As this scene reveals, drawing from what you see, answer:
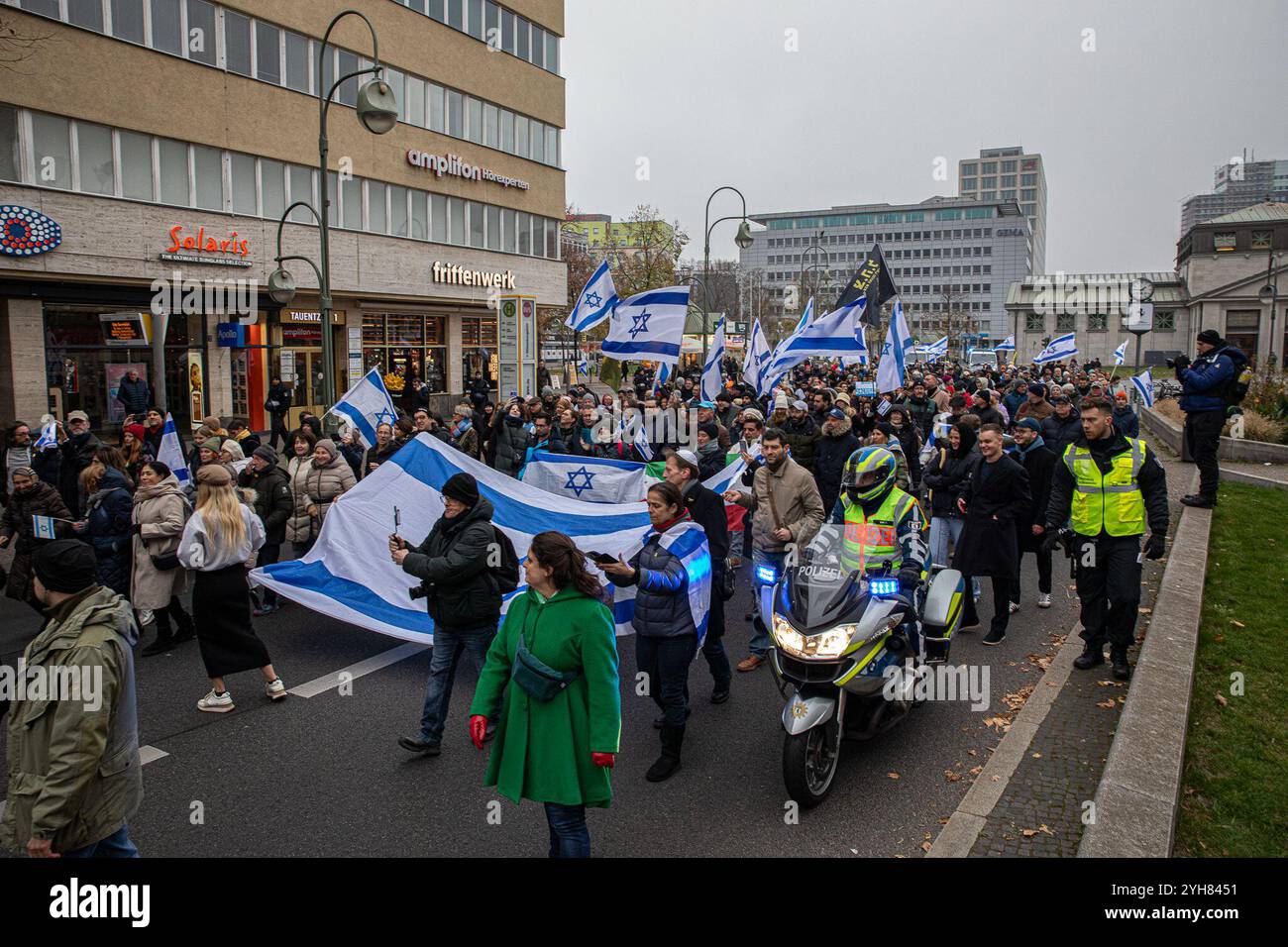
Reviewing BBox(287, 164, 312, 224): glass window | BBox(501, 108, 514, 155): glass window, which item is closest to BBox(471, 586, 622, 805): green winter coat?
BBox(287, 164, 312, 224): glass window

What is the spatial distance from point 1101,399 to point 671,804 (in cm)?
440

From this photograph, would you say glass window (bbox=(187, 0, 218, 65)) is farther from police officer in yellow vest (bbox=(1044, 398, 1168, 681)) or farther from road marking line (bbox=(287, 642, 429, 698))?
police officer in yellow vest (bbox=(1044, 398, 1168, 681))

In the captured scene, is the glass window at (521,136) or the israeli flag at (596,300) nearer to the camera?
the israeli flag at (596,300)

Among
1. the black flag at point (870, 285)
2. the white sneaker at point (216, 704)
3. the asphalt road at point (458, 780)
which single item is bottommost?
the asphalt road at point (458, 780)

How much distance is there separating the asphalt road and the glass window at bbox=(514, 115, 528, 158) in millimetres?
32659

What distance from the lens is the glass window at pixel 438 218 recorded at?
3319cm

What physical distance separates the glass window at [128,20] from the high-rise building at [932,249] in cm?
12874

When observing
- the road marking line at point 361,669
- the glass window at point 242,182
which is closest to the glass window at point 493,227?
the glass window at point 242,182

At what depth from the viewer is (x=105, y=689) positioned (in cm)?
363

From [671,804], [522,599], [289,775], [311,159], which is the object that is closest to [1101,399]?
[671,804]

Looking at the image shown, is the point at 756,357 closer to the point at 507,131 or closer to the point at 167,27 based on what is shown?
the point at 167,27

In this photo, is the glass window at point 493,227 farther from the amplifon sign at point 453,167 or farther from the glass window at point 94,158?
the glass window at point 94,158

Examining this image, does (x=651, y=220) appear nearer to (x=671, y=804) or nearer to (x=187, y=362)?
(x=187, y=362)

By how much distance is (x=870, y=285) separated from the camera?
19.8m
